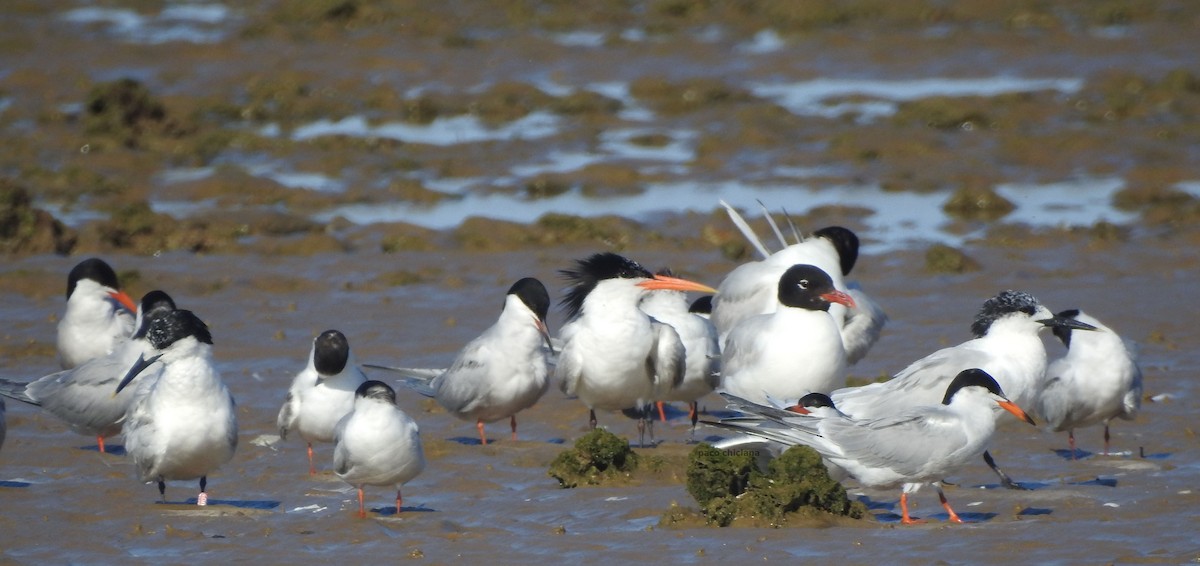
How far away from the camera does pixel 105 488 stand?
829cm

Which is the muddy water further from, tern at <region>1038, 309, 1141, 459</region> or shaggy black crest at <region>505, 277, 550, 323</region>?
shaggy black crest at <region>505, 277, 550, 323</region>

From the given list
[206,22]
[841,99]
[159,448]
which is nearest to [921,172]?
[841,99]

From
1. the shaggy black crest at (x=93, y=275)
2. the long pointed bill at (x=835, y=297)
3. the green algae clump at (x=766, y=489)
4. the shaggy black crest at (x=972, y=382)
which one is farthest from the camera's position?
the shaggy black crest at (x=93, y=275)

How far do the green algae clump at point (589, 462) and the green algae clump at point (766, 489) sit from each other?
902 mm

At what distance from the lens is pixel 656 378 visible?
9391mm

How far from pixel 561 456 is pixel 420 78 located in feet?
56.2

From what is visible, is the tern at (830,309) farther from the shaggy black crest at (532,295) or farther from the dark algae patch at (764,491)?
the dark algae patch at (764,491)

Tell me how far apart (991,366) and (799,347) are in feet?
3.46

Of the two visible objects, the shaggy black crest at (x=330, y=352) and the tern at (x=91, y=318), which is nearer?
the shaggy black crest at (x=330, y=352)

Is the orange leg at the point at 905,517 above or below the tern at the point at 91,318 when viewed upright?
below

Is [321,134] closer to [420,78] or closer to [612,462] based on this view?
[420,78]

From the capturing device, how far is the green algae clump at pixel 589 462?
26.1 feet

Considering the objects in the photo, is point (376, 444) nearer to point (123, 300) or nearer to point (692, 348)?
point (692, 348)

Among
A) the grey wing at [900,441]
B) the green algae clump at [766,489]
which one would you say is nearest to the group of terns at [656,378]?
the grey wing at [900,441]
